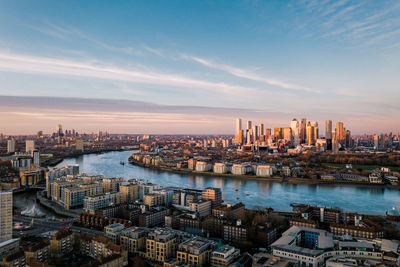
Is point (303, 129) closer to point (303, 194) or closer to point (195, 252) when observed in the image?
point (303, 194)

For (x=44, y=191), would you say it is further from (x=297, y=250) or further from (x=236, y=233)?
(x=297, y=250)

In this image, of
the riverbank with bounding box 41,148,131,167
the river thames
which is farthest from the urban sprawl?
the riverbank with bounding box 41,148,131,167

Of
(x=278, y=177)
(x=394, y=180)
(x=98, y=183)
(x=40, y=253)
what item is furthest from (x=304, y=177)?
(x=40, y=253)

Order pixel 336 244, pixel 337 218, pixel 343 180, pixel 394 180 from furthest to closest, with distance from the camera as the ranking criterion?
pixel 343 180
pixel 394 180
pixel 337 218
pixel 336 244

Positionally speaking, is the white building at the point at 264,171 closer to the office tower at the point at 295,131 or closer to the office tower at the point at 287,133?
the office tower at the point at 295,131

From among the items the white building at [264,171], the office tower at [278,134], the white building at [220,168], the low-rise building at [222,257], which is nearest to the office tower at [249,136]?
the office tower at [278,134]

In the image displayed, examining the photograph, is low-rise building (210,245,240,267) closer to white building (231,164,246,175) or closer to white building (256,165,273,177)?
white building (256,165,273,177)
